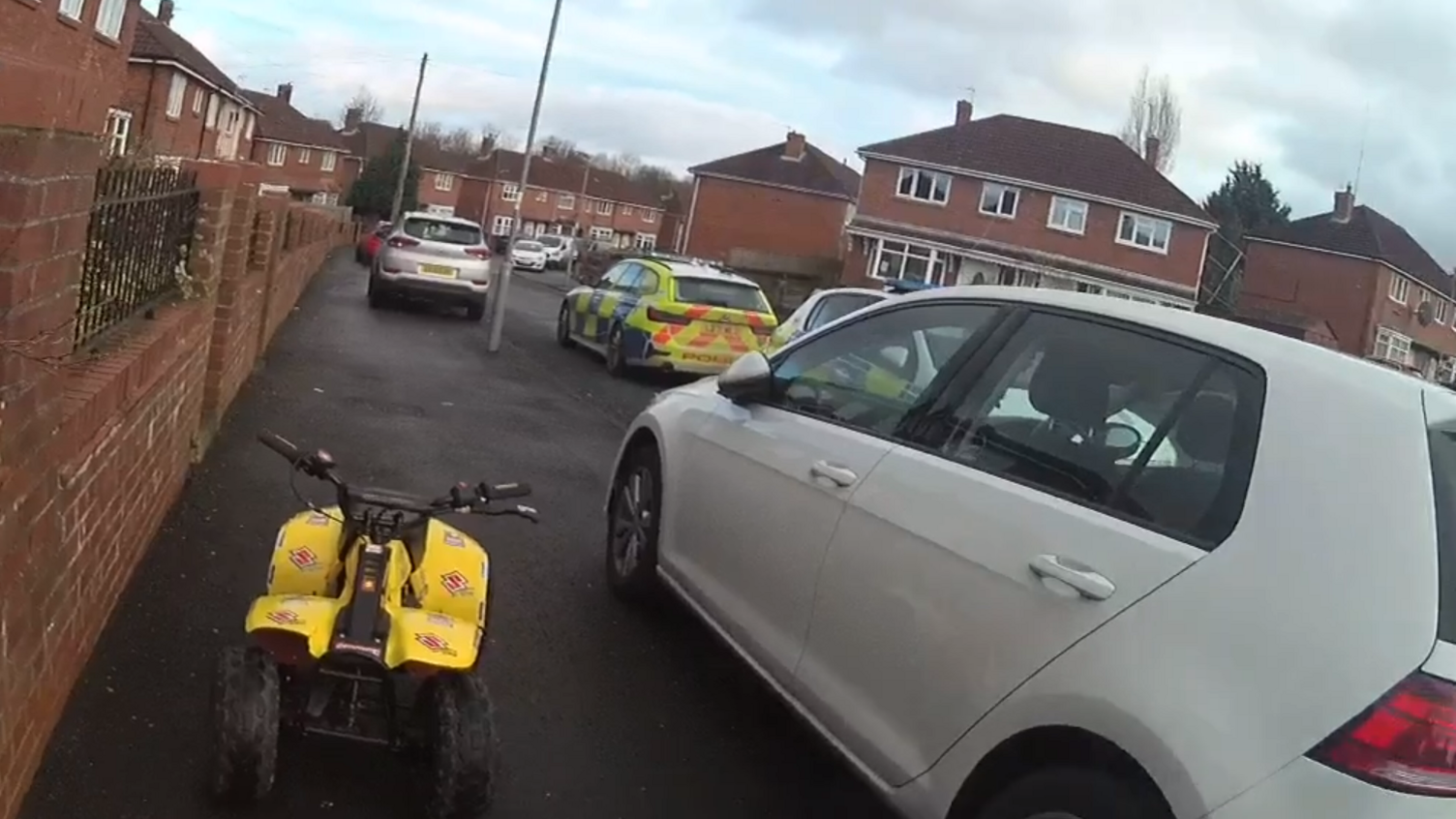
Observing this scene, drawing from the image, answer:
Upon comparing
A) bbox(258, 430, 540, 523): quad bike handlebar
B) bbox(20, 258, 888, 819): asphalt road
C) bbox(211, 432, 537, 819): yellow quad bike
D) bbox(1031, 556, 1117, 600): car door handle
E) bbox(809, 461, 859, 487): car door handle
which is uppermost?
bbox(809, 461, 859, 487): car door handle

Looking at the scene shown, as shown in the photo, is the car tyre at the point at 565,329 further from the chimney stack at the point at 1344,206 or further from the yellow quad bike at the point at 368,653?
the chimney stack at the point at 1344,206

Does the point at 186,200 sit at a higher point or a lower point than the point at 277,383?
higher

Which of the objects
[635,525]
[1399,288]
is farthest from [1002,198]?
[635,525]

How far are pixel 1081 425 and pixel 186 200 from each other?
4.84m

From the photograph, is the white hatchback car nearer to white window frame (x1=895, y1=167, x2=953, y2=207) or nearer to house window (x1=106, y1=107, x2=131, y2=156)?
house window (x1=106, y1=107, x2=131, y2=156)

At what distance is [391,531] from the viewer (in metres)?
3.92

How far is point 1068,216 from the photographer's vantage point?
4781 centimetres

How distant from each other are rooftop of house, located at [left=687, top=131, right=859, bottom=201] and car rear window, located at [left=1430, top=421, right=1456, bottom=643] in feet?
192

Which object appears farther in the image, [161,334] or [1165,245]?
[1165,245]

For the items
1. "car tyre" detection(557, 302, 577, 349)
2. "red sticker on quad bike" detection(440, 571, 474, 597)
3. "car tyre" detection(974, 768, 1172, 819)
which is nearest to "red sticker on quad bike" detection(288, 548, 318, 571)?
"red sticker on quad bike" detection(440, 571, 474, 597)

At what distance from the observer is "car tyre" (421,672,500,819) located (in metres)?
3.66

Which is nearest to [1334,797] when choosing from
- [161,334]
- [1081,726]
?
[1081,726]

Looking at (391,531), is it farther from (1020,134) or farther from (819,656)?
(1020,134)

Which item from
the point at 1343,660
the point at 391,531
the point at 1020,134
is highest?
the point at 1020,134
